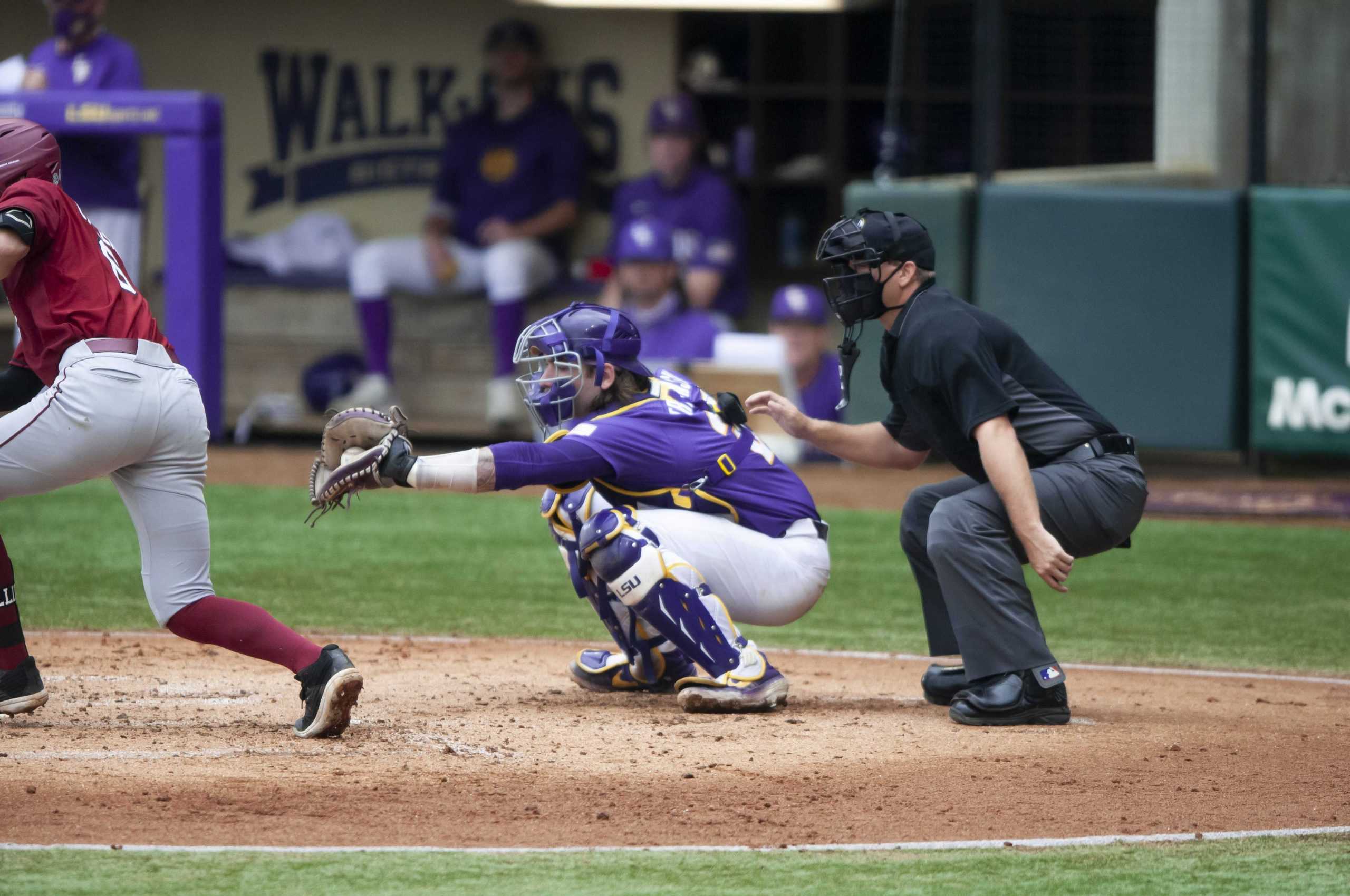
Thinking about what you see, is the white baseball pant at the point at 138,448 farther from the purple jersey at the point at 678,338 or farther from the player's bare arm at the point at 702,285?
the player's bare arm at the point at 702,285

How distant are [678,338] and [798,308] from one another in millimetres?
796

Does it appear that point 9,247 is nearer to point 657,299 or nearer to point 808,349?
point 657,299

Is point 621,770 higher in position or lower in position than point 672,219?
lower

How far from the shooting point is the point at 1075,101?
1269cm

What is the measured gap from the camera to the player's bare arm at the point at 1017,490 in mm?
4508

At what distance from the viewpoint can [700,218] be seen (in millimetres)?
10883

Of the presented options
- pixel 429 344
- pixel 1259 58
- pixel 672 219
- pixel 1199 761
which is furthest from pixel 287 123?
pixel 1199 761

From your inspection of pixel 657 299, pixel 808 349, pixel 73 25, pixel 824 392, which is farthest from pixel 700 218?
pixel 73 25

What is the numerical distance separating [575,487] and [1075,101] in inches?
359

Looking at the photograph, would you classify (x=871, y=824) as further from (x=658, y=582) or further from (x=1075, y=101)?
(x=1075, y=101)

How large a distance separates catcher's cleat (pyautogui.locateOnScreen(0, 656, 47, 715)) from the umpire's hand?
212 cm

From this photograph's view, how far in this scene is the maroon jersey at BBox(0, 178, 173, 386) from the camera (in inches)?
164

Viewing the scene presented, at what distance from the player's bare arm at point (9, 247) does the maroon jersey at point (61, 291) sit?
0.27ft

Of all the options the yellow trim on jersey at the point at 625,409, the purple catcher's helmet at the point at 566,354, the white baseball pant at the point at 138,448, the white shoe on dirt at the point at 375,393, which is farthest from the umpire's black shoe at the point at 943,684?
the white shoe on dirt at the point at 375,393
